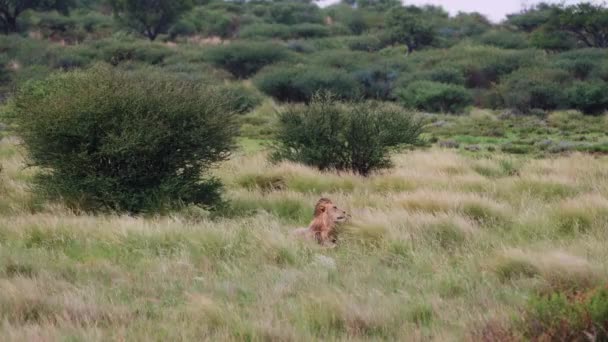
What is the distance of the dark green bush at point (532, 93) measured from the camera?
3856 cm

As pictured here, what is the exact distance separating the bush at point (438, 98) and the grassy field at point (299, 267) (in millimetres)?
27010

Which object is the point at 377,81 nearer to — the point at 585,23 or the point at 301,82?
the point at 301,82

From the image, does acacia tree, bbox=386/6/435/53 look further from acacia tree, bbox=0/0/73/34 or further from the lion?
the lion

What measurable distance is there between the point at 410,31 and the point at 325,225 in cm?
5913

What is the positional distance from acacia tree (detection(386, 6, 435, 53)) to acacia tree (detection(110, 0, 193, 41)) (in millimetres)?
17809

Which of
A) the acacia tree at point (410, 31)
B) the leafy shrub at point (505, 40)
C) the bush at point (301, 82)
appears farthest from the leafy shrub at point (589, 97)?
the acacia tree at point (410, 31)

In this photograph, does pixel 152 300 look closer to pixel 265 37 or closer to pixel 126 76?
pixel 126 76

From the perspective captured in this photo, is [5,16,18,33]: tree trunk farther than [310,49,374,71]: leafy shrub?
Yes

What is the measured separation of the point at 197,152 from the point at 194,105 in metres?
0.68

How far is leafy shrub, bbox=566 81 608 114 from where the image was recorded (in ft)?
121

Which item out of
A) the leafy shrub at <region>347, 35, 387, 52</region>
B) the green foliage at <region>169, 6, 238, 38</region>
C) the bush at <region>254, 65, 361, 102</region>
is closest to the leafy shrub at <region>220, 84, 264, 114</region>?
the bush at <region>254, 65, 361, 102</region>

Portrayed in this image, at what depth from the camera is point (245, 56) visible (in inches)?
2079

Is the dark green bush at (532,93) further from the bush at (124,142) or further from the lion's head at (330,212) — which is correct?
the lion's head at (330,212)

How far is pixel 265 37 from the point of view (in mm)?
67875
